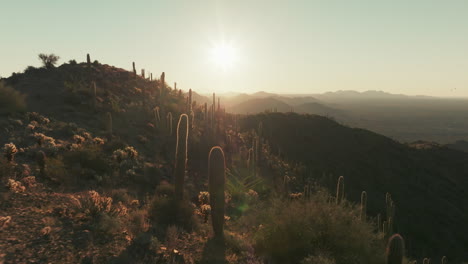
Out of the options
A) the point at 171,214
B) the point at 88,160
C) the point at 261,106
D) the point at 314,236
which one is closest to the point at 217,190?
the point at 171,214

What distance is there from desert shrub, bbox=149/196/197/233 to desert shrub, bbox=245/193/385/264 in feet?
7.84

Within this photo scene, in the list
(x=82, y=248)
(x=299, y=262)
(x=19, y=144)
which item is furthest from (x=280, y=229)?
(x=19, y=144)

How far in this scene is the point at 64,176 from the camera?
39.0 ft

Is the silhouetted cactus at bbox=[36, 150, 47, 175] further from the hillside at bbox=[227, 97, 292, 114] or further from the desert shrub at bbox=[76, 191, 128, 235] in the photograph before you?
the hillside at bbox=[227, 97, 292, 114]

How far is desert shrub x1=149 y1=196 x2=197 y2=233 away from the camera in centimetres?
1036

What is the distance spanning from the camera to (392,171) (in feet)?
143

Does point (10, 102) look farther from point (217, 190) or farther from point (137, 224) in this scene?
point (217, 190)

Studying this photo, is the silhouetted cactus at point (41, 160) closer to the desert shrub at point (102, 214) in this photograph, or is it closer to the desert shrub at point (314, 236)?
the desert shrub at point (102, 214)

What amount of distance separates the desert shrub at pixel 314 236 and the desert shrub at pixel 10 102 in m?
17.4

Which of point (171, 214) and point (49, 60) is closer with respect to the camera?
point (171, 214)

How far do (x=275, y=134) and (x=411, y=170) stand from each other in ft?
67.6

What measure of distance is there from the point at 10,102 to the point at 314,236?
19747 mm

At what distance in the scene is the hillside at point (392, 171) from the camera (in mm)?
31109

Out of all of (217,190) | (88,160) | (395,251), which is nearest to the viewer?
(395,251)
